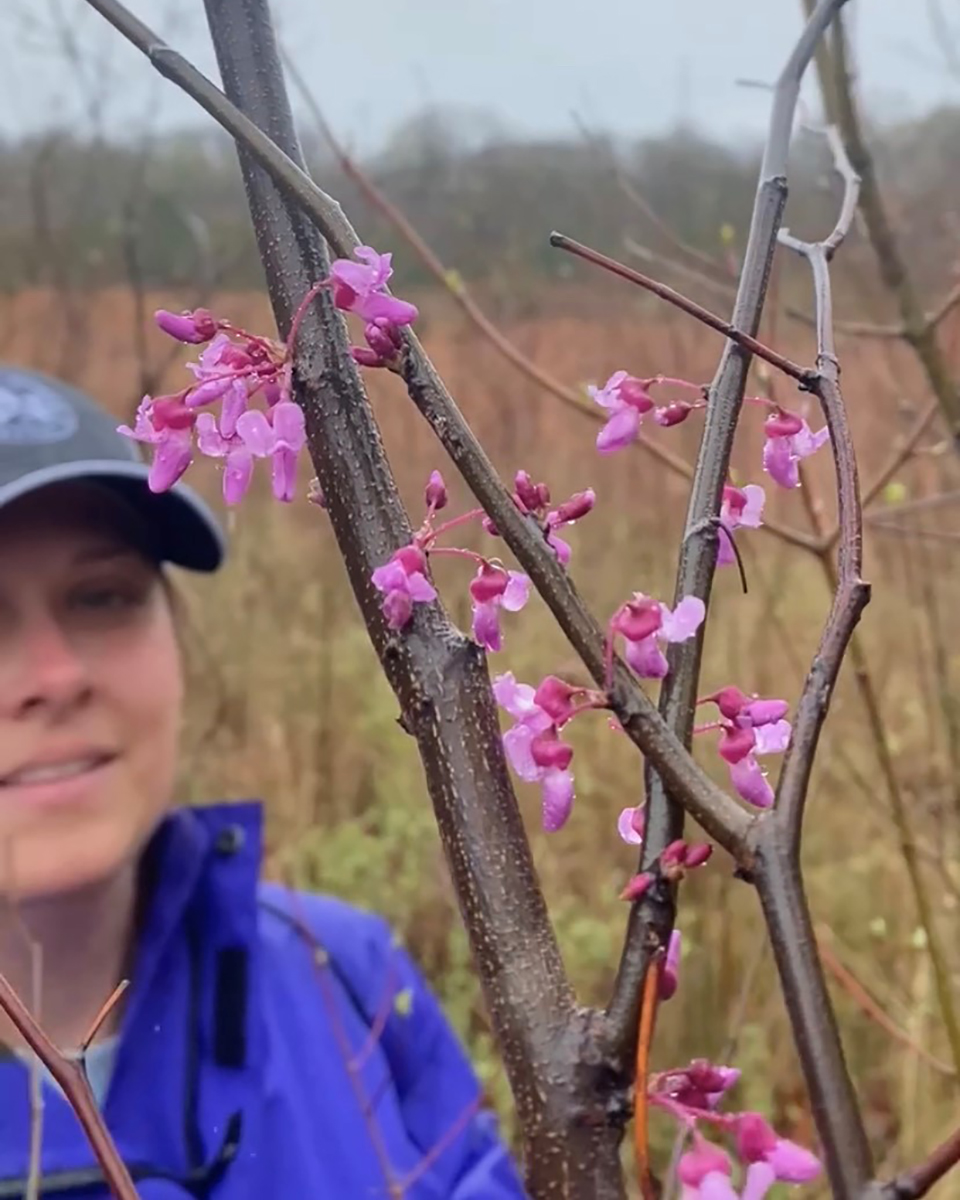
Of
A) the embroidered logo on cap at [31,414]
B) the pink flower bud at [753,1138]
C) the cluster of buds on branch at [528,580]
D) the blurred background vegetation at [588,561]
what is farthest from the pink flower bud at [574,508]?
Result: the embroidered logo on cap at [31,414]

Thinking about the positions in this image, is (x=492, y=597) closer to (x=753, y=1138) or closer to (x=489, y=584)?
(x=489, y=584)

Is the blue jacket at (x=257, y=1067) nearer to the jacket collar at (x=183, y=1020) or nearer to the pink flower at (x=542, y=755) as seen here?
the jacket collar at (x=183, y=1020)

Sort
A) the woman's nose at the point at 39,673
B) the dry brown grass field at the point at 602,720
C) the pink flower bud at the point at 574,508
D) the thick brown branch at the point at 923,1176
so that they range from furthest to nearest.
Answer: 1. the dry brown grass field at the point at 602,720
2. the woman's nose at the point at 39,673
3. the pink flower bud at the point at 574,508
4. the thick brown branch at the point at 923,1176

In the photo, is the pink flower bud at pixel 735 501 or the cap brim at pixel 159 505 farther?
the cap brim at pixel 159 505

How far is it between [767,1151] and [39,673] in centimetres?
70

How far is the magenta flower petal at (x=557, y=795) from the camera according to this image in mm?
255

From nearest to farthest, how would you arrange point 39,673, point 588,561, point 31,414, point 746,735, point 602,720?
point 746,735 → point 39,673 → point 31,414 → point 602,720 → point 588,561

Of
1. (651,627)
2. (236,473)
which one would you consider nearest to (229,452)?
(236,473)

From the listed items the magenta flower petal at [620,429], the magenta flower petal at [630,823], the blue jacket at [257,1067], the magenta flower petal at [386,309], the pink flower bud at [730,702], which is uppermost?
the magenta flower petal at [386,309]

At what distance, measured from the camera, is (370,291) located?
9.3 inches

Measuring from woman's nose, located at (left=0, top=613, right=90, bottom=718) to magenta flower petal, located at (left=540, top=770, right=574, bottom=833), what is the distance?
2.09 ft

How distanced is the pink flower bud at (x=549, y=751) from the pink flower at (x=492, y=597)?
0.02 meters

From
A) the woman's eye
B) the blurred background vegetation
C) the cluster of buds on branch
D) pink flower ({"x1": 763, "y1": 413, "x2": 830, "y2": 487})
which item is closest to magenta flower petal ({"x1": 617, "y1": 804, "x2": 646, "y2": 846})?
the cluster of buds on branch

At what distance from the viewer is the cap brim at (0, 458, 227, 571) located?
830mm
